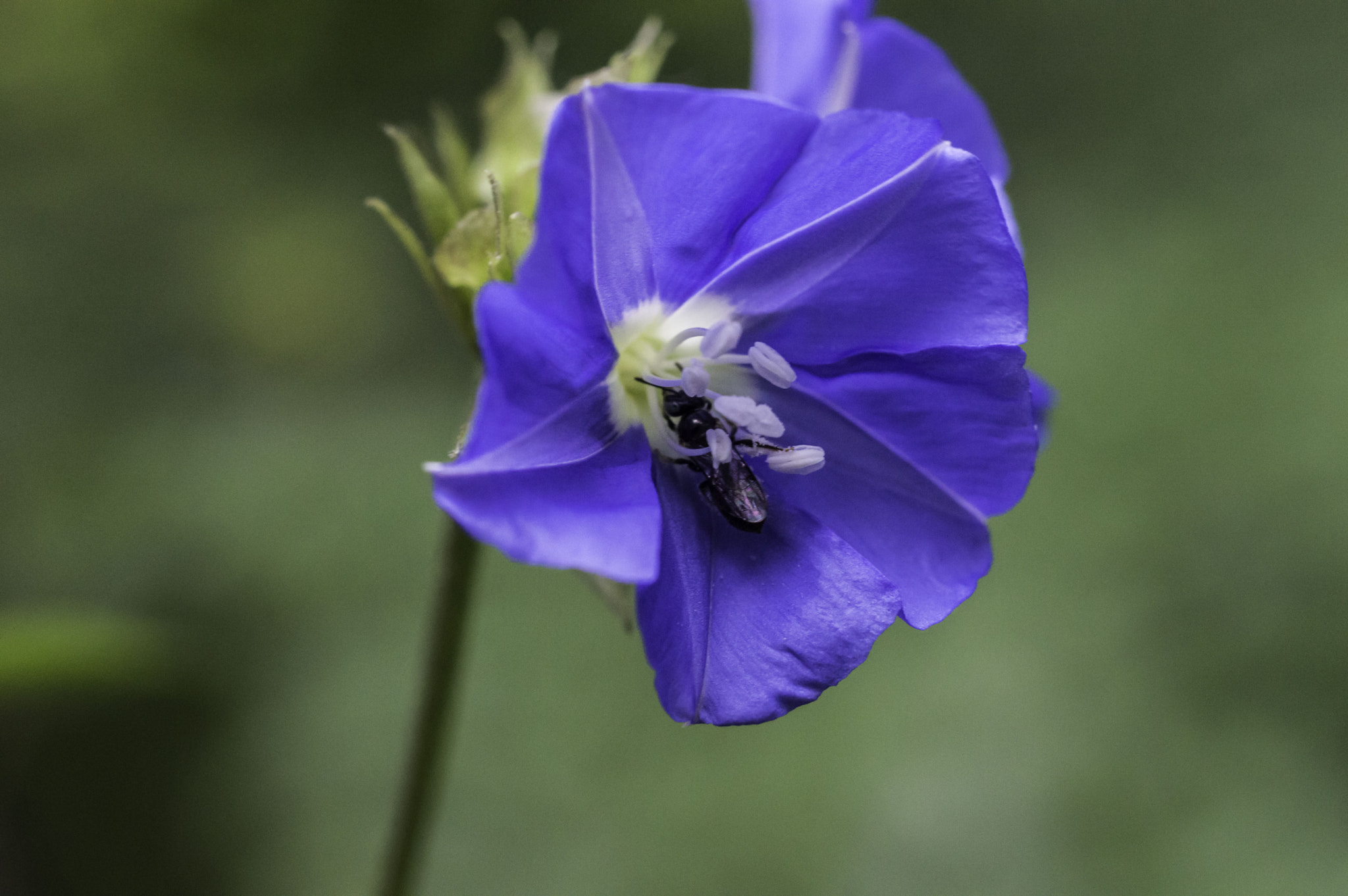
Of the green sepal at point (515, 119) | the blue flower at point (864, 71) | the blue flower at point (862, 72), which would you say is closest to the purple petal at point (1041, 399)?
the blue flower at point (864, 71)

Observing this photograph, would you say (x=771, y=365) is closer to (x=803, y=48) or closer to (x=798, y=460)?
(x=798, y=460)

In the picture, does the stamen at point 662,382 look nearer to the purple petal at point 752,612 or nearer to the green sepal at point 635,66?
the purple petal at point 752,612

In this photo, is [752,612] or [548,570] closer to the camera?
[752,612]

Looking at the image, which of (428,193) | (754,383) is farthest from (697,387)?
(428,193)

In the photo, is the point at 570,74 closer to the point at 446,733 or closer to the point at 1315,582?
the point at 446,733

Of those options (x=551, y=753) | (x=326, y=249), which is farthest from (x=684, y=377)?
(x=326, y=249)

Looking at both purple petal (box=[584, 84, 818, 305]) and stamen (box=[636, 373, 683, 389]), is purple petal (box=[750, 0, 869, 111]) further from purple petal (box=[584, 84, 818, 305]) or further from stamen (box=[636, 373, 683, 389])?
stamen (box=[636, 373, 683, 389])
